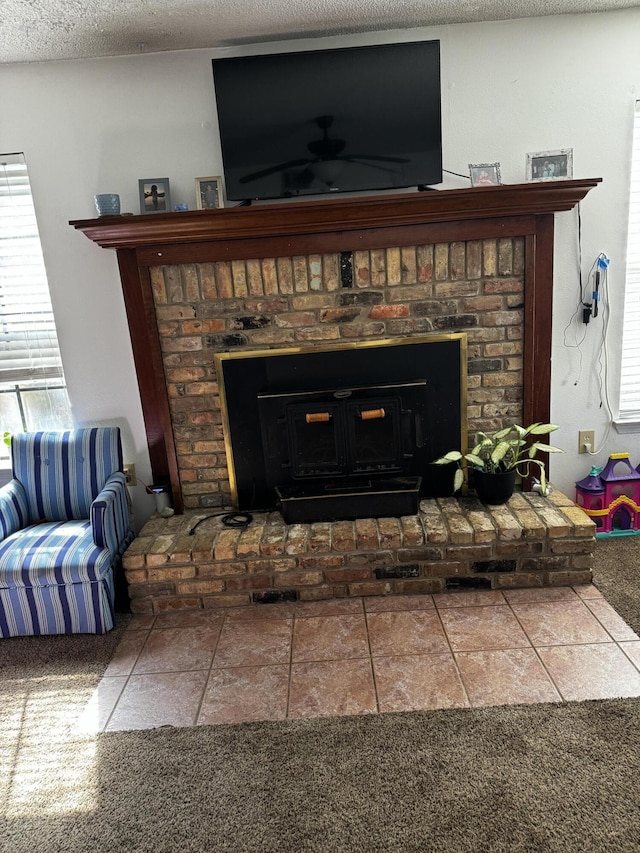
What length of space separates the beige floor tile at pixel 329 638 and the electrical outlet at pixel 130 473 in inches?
47.6

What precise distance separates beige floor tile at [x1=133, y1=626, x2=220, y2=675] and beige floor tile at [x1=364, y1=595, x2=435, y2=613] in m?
0.67

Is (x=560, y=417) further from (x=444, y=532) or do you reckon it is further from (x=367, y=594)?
(x=367, y=594)

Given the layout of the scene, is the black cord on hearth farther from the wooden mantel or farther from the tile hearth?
the tile hearth

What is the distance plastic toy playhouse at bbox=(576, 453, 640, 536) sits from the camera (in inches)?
117

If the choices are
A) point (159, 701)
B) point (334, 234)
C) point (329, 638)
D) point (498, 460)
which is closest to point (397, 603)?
point (329, 638)

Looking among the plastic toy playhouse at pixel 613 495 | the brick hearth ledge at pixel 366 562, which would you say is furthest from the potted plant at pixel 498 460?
the plastic toy playhouse at pixel 613 495

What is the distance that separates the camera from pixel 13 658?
2.41 m

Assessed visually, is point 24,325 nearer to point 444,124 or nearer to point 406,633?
point 444,124

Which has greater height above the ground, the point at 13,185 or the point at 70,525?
the point at 13,185

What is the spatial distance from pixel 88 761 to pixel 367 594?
1.26 meters

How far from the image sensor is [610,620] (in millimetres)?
2322

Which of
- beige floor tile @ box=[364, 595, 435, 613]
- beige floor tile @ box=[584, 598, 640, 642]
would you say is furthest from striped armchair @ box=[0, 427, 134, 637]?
beige floor tile @ box=[584, 598, 640, 642]

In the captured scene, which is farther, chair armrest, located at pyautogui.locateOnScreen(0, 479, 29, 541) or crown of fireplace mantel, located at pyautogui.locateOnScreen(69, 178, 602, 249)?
chair armrest, located at pyautogui.locateOnScreen(0, 479, 29, 541)

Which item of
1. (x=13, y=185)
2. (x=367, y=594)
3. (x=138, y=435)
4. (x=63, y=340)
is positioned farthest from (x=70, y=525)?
(x=13, y=185)
